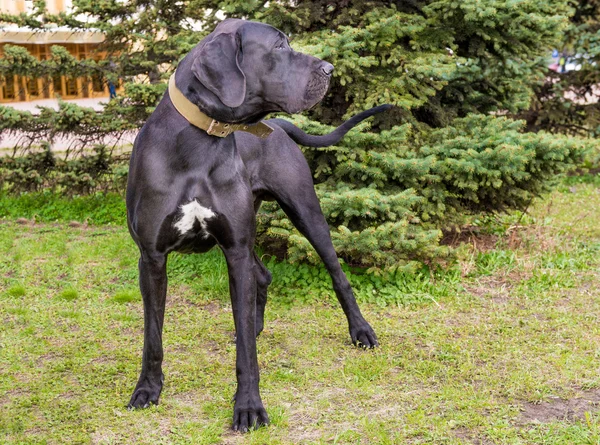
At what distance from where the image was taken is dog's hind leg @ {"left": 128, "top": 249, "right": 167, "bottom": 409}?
137 inches

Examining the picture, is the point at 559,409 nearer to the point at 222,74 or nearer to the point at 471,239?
the point at 222,74

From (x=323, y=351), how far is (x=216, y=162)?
160 centimetres

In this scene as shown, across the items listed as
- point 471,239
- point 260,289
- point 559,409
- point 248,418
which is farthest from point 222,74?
→ point 471,239

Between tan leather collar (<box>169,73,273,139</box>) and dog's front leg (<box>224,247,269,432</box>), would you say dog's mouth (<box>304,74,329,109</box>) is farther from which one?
dog's front leg (<box>224,247,269,432</box>)

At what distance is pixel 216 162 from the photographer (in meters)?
3.39

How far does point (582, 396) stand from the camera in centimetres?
366

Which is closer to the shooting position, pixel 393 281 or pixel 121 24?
pixel 393 281

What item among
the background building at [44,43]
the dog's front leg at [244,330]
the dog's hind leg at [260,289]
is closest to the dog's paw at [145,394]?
the dog's front leg at [244,330]

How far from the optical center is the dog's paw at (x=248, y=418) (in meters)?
3.36

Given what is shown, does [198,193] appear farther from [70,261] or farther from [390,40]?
[70,261]

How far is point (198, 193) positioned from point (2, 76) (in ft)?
18.2

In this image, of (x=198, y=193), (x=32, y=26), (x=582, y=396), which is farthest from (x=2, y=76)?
(x=582, y=396)

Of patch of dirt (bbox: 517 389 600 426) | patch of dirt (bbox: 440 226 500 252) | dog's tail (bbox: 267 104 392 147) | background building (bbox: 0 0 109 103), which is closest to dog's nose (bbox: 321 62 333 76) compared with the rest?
dog's tail (bbox: 267 104 392 147)

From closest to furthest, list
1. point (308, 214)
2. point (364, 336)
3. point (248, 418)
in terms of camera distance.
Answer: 1. point (248, 418)
2. point (308, 214)
3. point (364, 336)
